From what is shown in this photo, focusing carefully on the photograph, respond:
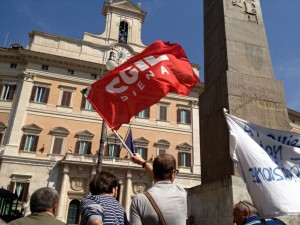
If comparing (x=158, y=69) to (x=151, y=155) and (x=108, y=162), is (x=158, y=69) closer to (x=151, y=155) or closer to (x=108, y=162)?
(x=108, y=162)

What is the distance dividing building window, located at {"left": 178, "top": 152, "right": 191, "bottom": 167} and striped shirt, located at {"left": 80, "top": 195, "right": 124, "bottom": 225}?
2113 cm

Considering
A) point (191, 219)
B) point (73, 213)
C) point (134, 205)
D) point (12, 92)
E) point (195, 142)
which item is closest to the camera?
point (134, 205)

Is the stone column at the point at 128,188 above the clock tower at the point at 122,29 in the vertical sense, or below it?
below

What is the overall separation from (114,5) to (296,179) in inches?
1109

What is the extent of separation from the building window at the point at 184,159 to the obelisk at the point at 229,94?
18.3m

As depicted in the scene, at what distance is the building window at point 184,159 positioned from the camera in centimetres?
2288

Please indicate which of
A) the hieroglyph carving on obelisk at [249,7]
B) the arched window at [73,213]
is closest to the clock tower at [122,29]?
the arched window at [73,213]

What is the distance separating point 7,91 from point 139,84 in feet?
68.7

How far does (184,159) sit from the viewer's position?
23.2 meters

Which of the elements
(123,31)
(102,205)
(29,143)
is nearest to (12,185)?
(29,143)

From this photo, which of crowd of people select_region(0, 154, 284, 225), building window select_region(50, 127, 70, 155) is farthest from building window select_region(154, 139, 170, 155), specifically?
crowd of people select_region(0, 154, 284, 225)

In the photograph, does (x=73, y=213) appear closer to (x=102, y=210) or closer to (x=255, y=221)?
(x=102, y=210)

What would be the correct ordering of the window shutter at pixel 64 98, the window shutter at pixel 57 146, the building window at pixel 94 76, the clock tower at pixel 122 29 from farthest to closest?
the clock tower at pixel 122 29 → the building window at pixel 94 76 → the window shutter at pixel 64 98 → the window shutter at pixel 57 146

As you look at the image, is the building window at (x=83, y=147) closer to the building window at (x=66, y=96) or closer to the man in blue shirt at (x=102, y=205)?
the building window at (x=66, y=96)
